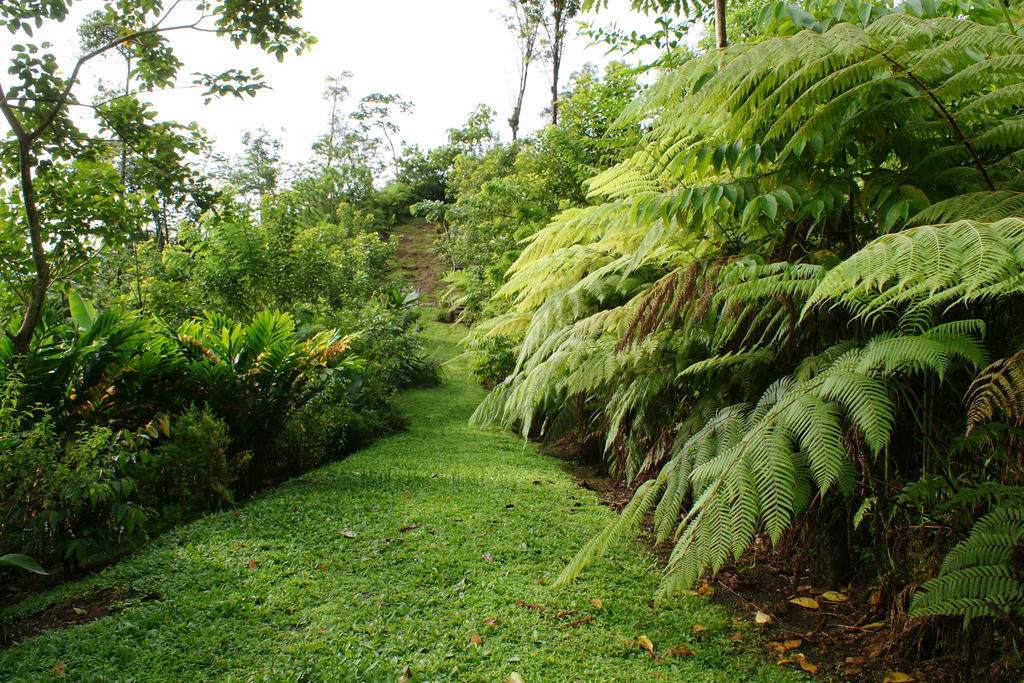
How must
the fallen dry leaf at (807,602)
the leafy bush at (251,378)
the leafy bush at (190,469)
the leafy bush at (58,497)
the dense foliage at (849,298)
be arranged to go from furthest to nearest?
the leafy bush at (251,378), the leafy bush at (190,469), the leafy bush at (58,497), the fallen dry leaf at (807,602), the dense foliage at (849,298)

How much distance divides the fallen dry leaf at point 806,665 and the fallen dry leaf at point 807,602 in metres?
0.35

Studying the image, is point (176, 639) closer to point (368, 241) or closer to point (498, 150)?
point (368, 241)

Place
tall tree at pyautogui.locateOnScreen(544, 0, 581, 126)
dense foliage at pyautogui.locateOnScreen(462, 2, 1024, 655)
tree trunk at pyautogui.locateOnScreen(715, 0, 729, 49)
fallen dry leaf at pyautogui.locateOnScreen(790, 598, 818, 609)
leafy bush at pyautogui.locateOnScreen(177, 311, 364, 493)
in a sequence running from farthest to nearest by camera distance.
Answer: tall tree at pyautogui.locateOnScreen(544, 0, 581, 126) < leafy bush at pyautogui.locateOnScreen(177, 311, 364, 493) < tree trunk at pyautogui.locateOnScreen(715, 0, 729, 49) < fallen dry leaf at pyautogui.locateOnScreen(790, 598, 818, 609) < dense foliage at pyautogui.locateOnScreen(462, 2, 1024, 655)

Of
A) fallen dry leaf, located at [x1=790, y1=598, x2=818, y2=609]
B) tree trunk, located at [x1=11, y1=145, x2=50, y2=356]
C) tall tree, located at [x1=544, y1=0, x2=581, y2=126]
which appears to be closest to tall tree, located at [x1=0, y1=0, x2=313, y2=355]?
tree trunk, located at [x1=11, y1=145, x2=50, y2=356]

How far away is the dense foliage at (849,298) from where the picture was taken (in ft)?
4.83

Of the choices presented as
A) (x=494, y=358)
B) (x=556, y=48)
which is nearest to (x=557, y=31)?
(x=556, y=48)

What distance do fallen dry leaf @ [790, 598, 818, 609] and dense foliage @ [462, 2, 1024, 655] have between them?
0.57 feet

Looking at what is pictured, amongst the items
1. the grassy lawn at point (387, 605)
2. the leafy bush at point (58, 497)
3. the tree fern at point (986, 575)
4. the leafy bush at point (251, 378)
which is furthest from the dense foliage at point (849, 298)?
the leafy bush at point (251, 378)

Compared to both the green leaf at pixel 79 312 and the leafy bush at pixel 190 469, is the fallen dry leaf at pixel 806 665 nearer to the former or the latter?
the leafy bush at pixel 190 469

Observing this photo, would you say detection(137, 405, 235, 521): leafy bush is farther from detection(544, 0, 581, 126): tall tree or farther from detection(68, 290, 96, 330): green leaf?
detection(544, 0, 581, 126): tall tree

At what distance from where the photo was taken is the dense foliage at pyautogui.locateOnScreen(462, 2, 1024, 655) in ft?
4.83

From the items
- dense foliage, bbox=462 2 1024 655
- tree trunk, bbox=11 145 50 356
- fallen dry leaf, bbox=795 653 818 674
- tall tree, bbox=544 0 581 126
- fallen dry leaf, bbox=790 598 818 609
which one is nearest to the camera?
dense foliage, bbox=462 2 1024 655

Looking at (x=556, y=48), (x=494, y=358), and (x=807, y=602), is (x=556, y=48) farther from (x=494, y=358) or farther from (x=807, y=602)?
(x=807, y=602)

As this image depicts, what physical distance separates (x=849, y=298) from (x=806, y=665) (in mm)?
1205
